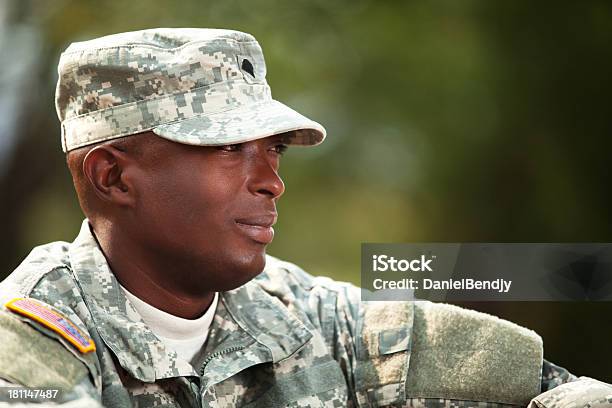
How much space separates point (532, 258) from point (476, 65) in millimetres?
1909

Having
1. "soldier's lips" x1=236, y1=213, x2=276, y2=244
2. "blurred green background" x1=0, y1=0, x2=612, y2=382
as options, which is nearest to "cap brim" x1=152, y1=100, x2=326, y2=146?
"soldier's lips" x1=236, y1=213, x2=276, y2=244

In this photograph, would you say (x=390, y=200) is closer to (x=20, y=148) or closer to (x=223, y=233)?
(x=20, y=148)

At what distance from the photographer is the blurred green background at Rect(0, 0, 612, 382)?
309 centimetres

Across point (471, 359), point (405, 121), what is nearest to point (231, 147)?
point (471, 359)

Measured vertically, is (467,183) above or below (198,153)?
below

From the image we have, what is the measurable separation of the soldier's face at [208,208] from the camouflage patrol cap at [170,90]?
4 centimetres

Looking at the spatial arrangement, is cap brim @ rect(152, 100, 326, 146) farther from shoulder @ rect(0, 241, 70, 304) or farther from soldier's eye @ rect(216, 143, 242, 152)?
shoulder @ rect(0, 241, 70, 304)

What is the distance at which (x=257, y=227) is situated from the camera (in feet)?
4.92

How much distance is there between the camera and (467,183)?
3.49 meters

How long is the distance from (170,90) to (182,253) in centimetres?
27

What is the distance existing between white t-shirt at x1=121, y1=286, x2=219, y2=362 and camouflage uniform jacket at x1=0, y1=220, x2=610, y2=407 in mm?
21

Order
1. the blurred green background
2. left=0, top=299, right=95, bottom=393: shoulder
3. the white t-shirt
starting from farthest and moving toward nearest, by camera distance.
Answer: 1. the blurred green background
2. the white t-shirt
3. left=0, top=299, right=95, bottom=393: shoulder

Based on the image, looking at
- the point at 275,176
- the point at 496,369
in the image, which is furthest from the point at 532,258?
the point at 275,176

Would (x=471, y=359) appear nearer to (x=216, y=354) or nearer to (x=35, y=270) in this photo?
(x=216, y=354)
